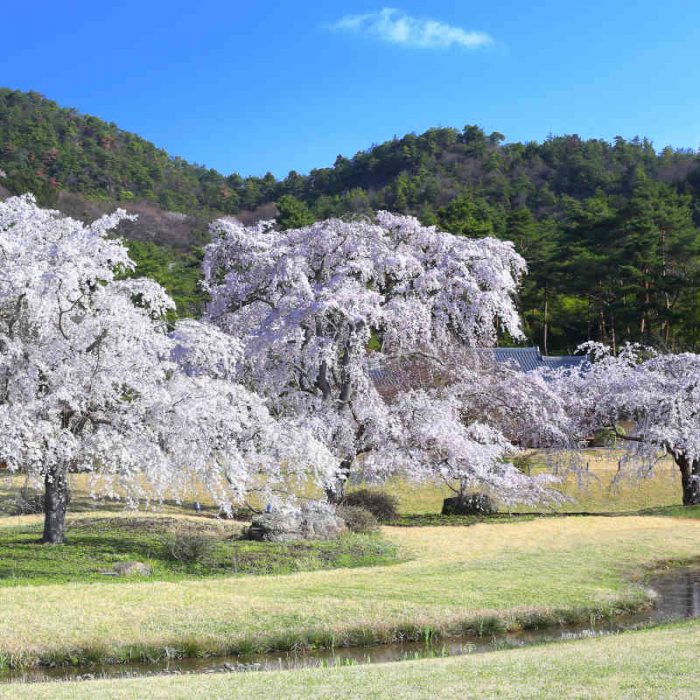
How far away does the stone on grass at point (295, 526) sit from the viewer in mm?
22109

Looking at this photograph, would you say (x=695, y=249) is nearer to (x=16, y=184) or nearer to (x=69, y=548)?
(x=69, y=548)

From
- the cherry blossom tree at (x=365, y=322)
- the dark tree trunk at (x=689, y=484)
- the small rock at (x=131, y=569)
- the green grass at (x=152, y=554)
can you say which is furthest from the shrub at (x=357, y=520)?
the dark tree trunk at (x=689, y=484)

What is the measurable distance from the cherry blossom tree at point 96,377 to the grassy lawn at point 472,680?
7751mm

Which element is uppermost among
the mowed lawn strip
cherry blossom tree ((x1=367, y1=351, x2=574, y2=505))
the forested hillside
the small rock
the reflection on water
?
the forested hillside

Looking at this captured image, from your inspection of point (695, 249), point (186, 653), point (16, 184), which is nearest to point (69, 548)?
point (186, 653)

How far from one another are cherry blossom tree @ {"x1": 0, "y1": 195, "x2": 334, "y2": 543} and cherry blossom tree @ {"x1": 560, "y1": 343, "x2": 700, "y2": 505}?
17.0 meters

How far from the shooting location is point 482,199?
82312 millimetres

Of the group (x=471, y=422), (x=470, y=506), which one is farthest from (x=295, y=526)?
(x=471, y=422)

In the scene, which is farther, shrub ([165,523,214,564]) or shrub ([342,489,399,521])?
shrub ([342,489,399,521])

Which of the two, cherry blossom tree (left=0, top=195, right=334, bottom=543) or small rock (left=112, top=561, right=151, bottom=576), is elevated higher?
cherry blossom tree (left=0, top=195, right=334, bottom=543)

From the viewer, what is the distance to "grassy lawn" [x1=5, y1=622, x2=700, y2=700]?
8969 millimetres

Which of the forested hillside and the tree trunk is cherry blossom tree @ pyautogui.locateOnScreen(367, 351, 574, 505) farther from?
the tree trunk

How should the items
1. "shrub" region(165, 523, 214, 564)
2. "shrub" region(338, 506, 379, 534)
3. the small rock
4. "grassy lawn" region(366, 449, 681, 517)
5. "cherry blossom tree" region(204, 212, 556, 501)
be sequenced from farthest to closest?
"grassy lawn" region(366, 449, 681, 517), "cherry blossom tree" region(204, 212, 556, 501), "shrub" region(338, 506, 379, 534), "shrub" region(165, 523, 214, 564), the small rock

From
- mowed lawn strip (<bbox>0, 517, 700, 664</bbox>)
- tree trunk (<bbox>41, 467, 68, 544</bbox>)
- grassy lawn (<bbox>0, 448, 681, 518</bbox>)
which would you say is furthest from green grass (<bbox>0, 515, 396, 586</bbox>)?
grassy lawn (<bbox>0, 448, 681, 518</bbox>)
